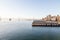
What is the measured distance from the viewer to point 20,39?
114ft

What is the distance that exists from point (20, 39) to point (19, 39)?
1.22 feet

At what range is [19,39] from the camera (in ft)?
114
